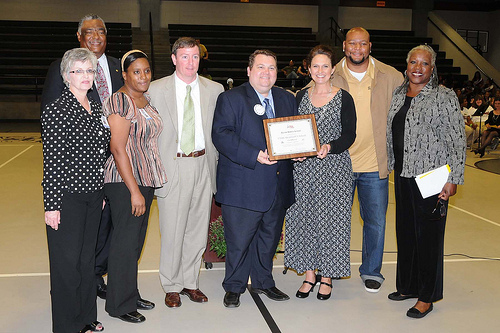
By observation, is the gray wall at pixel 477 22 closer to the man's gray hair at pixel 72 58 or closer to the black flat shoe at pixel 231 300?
the black flat shoe at pixel 231 300

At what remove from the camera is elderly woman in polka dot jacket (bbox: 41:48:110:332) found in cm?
297

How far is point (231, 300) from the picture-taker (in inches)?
152

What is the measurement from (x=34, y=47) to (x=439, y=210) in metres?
17.5

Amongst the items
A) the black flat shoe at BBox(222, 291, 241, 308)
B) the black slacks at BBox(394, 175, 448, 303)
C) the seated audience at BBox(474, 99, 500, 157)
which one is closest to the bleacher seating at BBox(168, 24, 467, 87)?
the seated audience at BBox(474, 99, 500, 157)

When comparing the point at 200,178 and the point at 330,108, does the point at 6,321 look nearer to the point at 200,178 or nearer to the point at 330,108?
the point at 200,178

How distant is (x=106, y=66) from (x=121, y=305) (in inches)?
62.7

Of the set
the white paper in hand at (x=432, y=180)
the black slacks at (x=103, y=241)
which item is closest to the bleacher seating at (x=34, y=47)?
the black slacks at (x=103, y=241)

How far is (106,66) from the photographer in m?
3.90

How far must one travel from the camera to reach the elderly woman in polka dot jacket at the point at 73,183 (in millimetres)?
2969

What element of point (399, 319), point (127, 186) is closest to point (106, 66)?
point (127, 186)

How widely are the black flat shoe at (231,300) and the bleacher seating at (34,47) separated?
14.3 metres

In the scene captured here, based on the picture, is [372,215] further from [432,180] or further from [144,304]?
[144,304]

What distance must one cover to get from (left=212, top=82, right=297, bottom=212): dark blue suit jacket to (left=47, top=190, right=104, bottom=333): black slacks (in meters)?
0.86

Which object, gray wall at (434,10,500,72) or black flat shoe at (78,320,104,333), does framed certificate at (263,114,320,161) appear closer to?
black flat shoe at (78,320,104,333)
